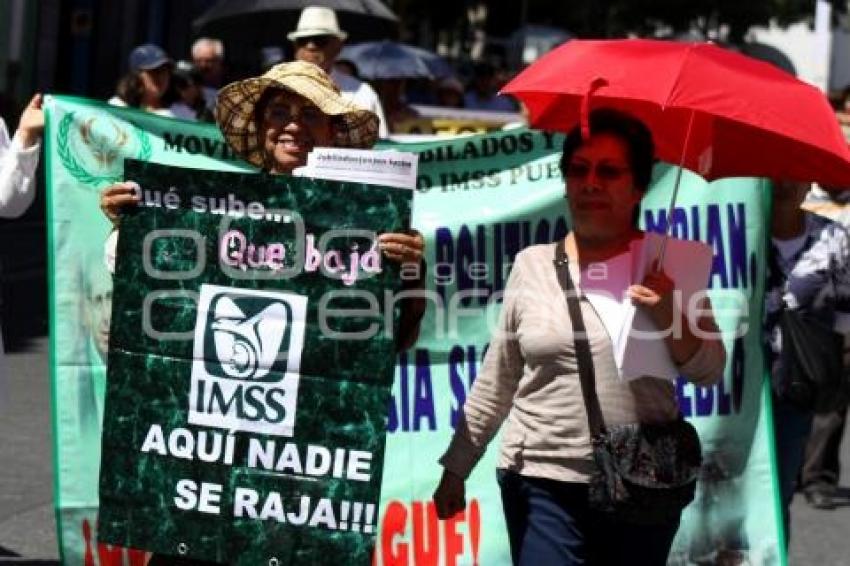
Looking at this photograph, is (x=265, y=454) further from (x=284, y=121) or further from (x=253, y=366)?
(x=284, y=121)

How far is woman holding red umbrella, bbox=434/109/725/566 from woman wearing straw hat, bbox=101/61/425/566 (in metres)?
0.33

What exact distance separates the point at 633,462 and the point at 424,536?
→ 2.12m

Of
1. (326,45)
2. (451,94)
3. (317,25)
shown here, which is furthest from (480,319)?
(451,94)

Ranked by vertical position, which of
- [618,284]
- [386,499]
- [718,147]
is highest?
[718,147]

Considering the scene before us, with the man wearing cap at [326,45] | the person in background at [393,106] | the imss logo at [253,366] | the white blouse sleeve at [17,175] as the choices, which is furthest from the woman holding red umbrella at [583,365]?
the person in background at [393,106]

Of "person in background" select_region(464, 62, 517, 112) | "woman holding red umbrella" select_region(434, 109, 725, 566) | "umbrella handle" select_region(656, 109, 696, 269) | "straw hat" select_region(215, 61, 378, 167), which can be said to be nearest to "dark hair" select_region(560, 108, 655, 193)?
"woman holding red umbrella" select_region(434, 109, 725, 566)

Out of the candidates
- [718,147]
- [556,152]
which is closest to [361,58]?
[556,152]

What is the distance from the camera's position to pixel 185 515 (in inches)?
216

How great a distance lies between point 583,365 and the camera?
5.20 meters

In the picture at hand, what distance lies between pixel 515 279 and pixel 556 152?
2.12 m

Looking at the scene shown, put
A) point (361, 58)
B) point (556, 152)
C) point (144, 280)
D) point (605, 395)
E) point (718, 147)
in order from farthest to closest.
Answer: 1. point (361, 58)
2. point (556, 152)
3. point (718, 147)
4. point (144, 280)
5. point (605, 395)

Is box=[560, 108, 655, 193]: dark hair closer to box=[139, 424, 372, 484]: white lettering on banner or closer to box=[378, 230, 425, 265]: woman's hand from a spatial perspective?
box=[378, 230, 425, 265]: woman's hand

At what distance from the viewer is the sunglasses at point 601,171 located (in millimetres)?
5270

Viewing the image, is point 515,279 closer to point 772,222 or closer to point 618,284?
point 618,284
